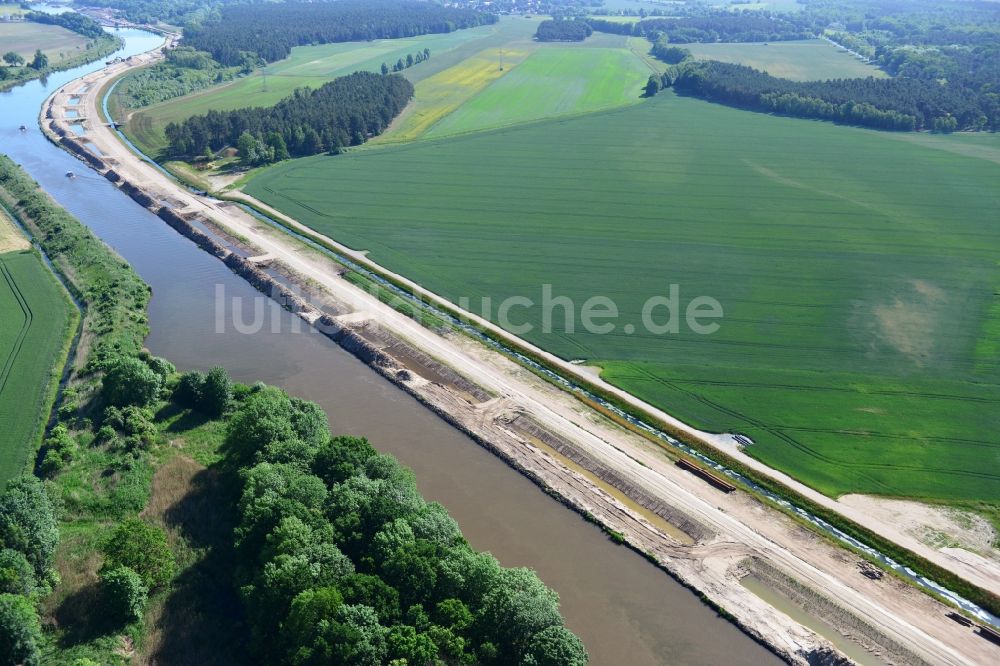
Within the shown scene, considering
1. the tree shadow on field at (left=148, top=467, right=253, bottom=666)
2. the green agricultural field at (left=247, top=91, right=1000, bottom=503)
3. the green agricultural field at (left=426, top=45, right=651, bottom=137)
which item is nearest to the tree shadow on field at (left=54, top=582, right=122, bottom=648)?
the tree shadow on field at (left=148, top=467, right=253, bottom=666)

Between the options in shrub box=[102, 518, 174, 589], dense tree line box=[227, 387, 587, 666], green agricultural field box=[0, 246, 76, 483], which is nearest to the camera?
dense tree line box=[227, 387, 587, 666]

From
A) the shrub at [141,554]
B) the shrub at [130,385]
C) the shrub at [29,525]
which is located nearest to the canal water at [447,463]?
the shrub at [130,385]

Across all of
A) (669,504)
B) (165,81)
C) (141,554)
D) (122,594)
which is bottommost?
(669,504)

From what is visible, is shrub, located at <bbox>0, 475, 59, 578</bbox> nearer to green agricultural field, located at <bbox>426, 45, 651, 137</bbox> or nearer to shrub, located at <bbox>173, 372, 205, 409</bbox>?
shrub, located at <bbox>173, 372, 205, 409</bbox>

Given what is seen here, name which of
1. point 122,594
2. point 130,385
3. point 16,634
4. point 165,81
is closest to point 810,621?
point 122,594

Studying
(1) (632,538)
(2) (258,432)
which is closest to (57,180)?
(2) (258,432)

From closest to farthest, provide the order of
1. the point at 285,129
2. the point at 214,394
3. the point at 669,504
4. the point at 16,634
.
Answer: the point at 16,634 < the point at 669,504 < the point at 214,394 < the point at 285,129

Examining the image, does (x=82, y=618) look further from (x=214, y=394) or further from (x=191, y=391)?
(x=191, y=391)
